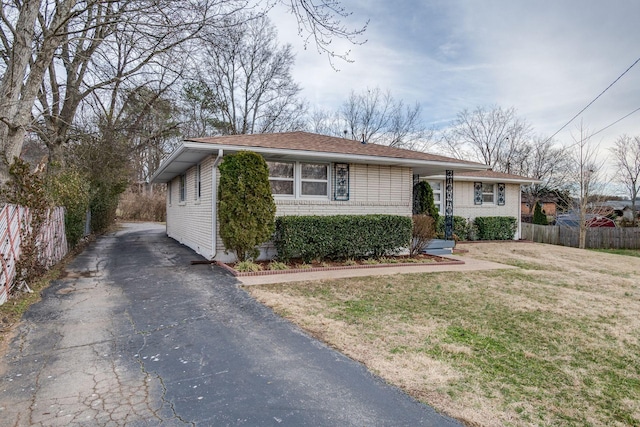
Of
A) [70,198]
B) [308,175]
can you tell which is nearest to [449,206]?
[308,175]

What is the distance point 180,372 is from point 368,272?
556cm

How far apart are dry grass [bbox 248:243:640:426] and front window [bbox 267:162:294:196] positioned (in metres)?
3.29

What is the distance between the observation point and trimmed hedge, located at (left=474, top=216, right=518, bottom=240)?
54.2ft

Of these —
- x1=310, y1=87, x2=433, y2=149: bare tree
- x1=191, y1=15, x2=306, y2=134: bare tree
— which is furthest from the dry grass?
x1=310, y1=87, x2=433, y2=149: bare tree

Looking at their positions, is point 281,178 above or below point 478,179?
below

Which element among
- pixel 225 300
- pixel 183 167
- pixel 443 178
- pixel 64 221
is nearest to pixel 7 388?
pixel 225 300

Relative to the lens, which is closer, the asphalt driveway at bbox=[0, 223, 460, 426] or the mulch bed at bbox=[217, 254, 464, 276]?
the asphalt driveway at bbox=[0, 223, 460, 426]

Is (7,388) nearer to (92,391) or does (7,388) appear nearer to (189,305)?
(92,391)

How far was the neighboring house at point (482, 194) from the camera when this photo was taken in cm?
1628

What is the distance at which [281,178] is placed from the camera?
9.50m

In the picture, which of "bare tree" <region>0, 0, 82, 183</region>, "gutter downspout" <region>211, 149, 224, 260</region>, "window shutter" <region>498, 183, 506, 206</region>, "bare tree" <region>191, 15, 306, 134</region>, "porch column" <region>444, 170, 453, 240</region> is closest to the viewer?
"bare tree" <region>0, 0, 82, 183</region>

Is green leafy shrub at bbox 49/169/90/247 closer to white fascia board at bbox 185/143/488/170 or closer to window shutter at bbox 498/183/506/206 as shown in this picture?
white fascia board at bbox 185/143/488/170

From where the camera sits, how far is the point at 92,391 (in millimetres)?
2816

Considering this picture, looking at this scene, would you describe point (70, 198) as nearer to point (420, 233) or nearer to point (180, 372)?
→ point (180, 372)
